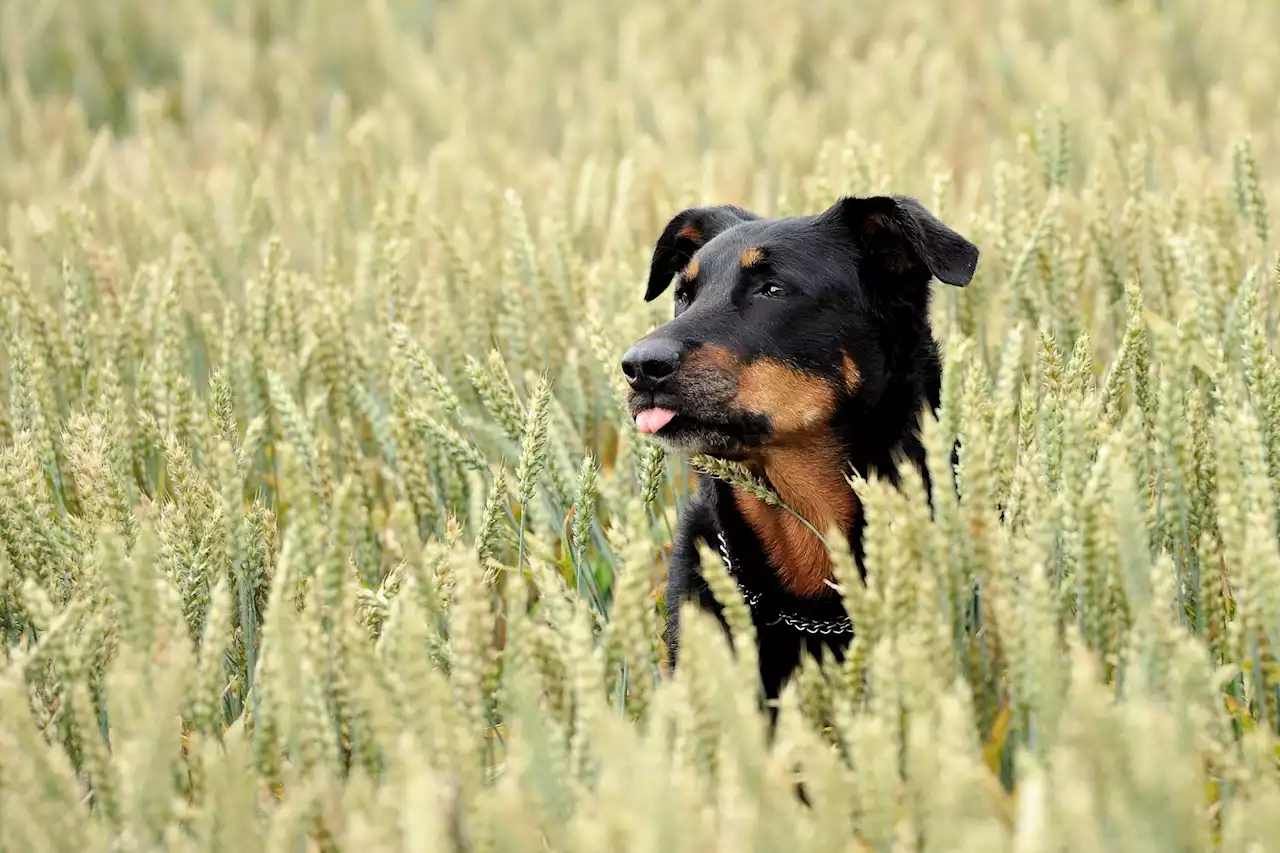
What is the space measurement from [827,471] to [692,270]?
69cm

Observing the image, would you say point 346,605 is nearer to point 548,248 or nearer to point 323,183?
point 548,248

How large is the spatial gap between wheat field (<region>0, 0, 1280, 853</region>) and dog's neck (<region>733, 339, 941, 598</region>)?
257 mm

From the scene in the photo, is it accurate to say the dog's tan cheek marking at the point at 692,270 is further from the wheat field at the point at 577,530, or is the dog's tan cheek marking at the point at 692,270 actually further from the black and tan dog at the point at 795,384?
the wheat field at the point at 577,530

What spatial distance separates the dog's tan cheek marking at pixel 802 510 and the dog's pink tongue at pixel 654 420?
32 cm

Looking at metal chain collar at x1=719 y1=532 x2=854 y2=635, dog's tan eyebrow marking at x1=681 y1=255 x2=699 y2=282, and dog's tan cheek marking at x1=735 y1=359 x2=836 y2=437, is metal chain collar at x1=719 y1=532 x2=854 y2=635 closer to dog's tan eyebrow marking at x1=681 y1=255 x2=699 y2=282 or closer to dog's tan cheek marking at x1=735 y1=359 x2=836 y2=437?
dog's tan cheek marking at x1=735 y1=359 x2=836 y2=437

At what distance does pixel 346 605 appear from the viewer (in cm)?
186

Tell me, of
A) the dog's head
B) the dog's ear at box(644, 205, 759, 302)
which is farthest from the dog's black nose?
the dog's ear at box(644, 205, 759, 302)

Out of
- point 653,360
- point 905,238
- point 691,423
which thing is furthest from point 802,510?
point 905,238

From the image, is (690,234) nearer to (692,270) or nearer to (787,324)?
(692,270)

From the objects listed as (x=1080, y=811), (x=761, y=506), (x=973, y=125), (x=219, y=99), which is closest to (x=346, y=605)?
(x=1080, y=811)

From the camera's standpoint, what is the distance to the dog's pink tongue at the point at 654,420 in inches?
118

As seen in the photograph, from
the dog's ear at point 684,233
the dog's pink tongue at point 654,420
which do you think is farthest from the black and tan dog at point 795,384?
the dog's ear at point 684,233

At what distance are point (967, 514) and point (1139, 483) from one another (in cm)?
49

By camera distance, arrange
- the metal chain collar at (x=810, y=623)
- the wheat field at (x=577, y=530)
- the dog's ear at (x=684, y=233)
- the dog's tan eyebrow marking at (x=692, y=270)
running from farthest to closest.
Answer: the dog's ear at (x=684, y=233) → the dog's tan eyebrow marking at (x=692, y=270) → the metal chain collar at (x=810, y=623) → the wheat field at (x=577, y=530)
